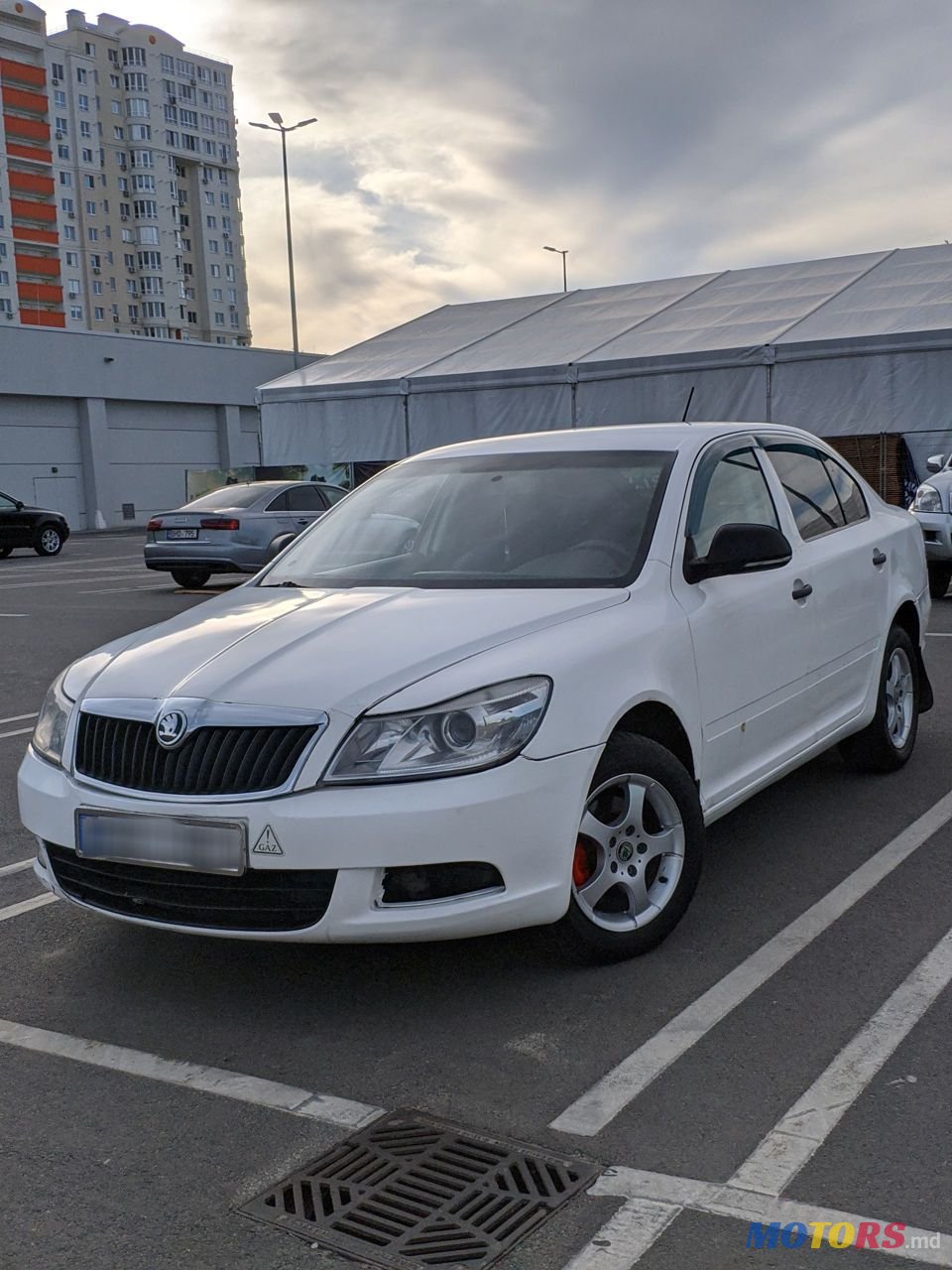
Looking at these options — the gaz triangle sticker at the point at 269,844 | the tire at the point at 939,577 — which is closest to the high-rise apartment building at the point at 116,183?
the tire at the point at 939,577

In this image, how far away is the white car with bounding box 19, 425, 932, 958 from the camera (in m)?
3.35

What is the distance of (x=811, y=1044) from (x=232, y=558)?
14.1 metres

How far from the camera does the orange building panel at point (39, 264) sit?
95.6m

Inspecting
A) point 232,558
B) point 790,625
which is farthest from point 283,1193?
point 232,558

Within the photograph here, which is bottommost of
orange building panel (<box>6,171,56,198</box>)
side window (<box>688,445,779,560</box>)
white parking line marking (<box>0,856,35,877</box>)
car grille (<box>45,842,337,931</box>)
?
white parking line marking (<box>0,856,35,877</box>)

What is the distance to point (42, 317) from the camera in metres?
97.2

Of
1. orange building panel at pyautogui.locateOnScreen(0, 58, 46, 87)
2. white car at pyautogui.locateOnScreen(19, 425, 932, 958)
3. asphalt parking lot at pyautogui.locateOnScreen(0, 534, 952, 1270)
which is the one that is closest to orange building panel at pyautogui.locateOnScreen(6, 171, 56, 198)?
orange building panel at pyautogui.locateOnScreen(0, 58, 46, 87)

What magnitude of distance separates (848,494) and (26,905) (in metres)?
3.83

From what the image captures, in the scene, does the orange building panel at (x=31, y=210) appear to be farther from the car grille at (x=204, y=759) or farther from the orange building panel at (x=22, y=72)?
the car grille at (x=204, y=759)

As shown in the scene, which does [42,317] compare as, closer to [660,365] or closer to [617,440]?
[660,365]

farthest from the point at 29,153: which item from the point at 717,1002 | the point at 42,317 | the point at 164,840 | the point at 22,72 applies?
the point at 717,1002

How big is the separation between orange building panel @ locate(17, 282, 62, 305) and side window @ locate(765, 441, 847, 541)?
324 ft

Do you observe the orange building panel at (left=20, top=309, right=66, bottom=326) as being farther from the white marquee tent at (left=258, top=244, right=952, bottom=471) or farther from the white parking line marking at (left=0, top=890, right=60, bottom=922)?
the white parking line marking at (left=0, top=890, right=60, bottom=922)

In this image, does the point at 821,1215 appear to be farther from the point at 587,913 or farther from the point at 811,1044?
the point at 587,913
